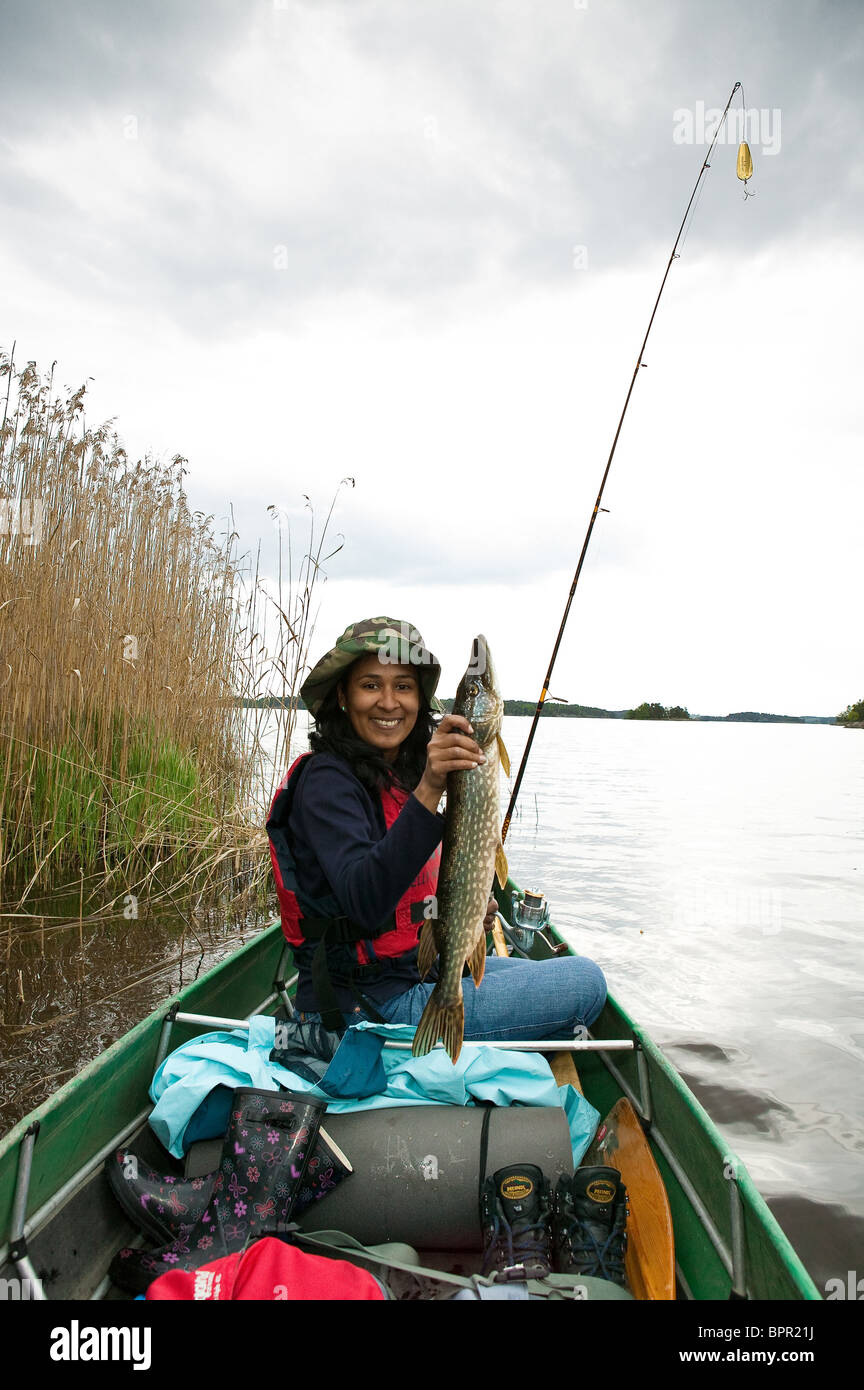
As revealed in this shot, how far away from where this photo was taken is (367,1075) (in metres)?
2.55

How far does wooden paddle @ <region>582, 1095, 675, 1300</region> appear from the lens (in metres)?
2.16

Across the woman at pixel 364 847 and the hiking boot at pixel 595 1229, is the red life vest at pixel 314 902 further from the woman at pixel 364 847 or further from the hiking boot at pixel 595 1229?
the hiking boot at pixel 595 1229

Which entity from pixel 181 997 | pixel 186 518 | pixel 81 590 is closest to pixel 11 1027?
pixel 181 997

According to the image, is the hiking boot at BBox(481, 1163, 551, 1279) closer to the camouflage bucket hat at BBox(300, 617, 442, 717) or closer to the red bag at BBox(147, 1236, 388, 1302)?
the red bag at BBox(147, 1236, 388, 1302)

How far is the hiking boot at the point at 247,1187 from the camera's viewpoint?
2068mm

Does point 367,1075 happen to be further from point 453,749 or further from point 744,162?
point 744,162

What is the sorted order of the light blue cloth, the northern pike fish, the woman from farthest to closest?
the woman
the light blue cloth
the northern pike fish

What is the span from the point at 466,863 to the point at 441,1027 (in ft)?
1.68

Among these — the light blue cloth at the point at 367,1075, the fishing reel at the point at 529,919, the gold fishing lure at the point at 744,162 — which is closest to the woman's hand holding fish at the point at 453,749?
the light blue cloth at the point at 367,1075

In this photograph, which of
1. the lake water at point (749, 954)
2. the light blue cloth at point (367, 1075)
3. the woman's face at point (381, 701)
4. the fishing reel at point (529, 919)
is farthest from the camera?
the fishing reel at point (529, 919)

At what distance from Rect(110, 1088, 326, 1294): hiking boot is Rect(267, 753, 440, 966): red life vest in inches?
21.0

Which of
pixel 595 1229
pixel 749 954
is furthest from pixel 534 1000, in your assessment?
pixel 749 954

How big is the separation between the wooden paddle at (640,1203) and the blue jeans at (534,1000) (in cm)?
36

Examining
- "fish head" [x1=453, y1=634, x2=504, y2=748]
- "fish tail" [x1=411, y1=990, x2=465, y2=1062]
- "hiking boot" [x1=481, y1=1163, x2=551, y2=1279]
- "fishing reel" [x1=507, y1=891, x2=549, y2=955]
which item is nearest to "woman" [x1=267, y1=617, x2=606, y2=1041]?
"fish tail" [x1=411, y1=990, x2=465, y2=1062]
